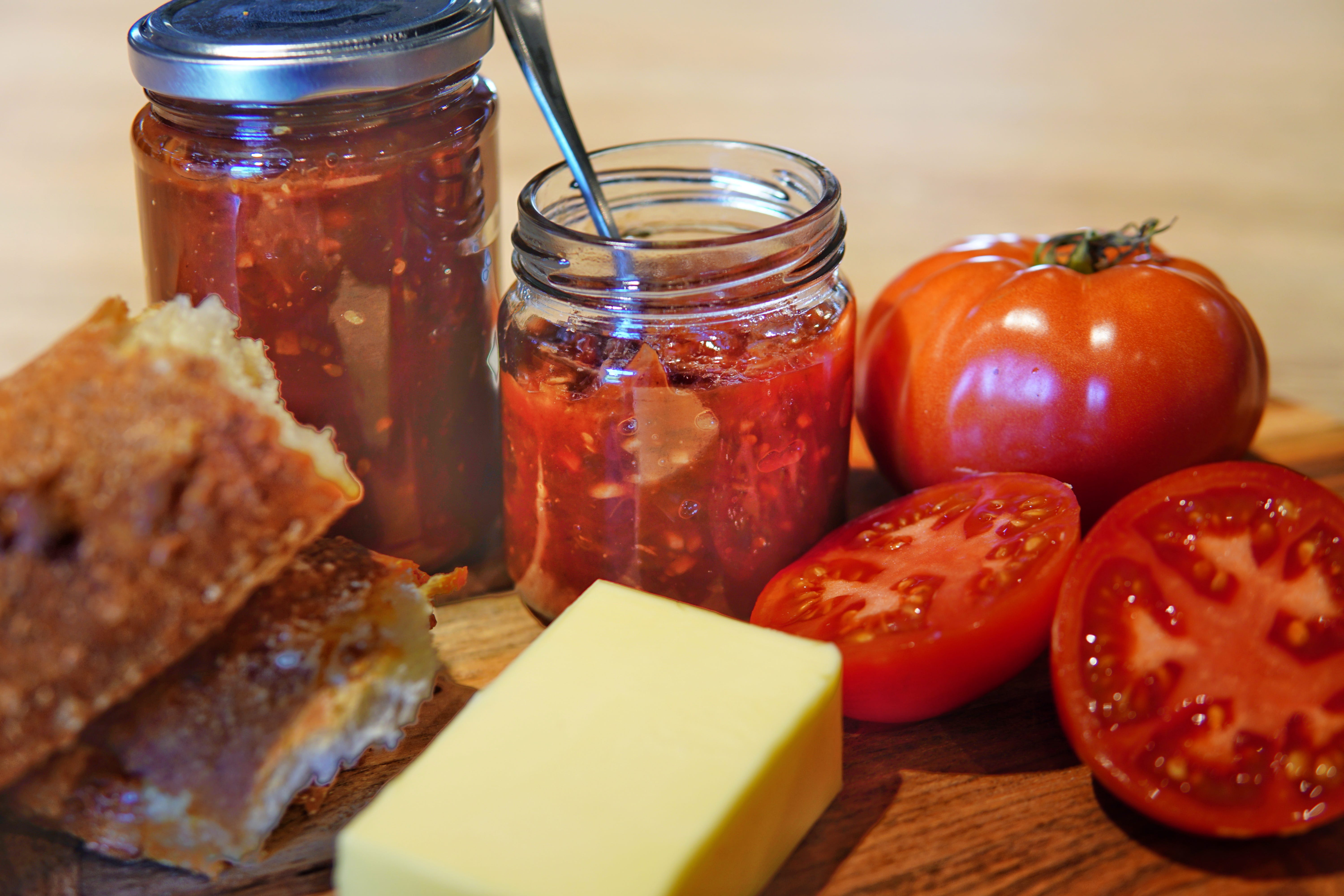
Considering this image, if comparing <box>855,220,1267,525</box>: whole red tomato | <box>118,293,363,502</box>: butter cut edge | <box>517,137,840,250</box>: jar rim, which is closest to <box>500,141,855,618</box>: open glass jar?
<box>517,137,840,250</box>: jar rim

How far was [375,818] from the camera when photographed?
0.98m

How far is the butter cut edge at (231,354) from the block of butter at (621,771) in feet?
0.83

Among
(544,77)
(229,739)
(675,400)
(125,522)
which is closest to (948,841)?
(675,400)

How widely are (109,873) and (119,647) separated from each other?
0.30 metres

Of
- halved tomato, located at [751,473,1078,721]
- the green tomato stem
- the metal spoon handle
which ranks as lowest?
halved tomato, located at [751,473,1078,721]

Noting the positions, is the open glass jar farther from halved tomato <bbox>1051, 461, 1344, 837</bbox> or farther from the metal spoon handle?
halved tomato <bbox>1051, 461, 1344, 837</bbox>

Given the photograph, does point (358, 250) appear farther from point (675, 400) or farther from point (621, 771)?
point (621, 771)

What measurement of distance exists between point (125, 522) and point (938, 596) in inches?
31.4

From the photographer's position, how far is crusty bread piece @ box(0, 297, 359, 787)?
0.98 metres

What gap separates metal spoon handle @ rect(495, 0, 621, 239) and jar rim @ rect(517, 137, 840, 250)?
0.03 metres

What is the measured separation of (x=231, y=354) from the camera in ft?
3.72

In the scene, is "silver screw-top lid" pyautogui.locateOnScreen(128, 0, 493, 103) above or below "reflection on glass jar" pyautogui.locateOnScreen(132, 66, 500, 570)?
above

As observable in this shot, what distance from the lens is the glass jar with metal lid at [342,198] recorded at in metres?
1.24

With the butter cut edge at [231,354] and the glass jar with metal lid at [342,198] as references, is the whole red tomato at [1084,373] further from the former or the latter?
the butter cut edge at [231,354]
